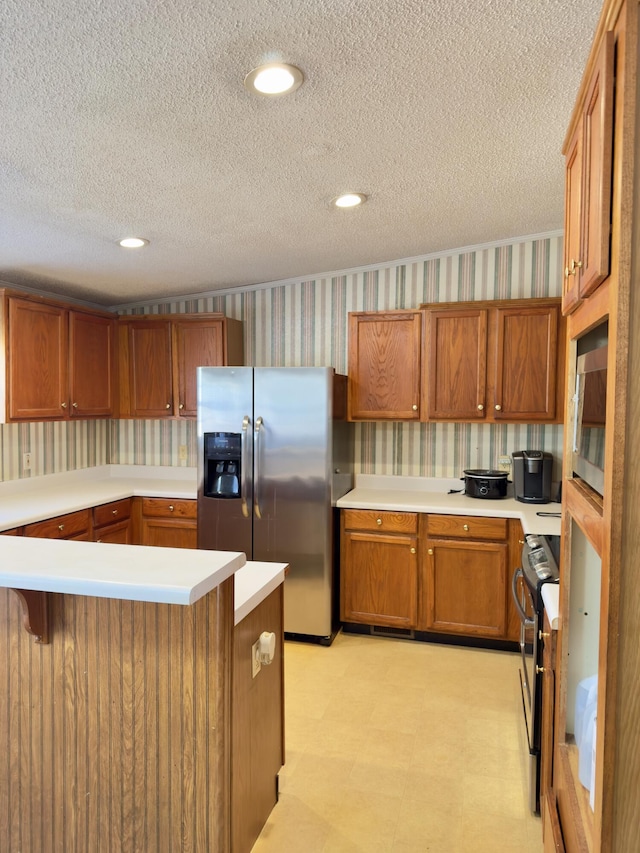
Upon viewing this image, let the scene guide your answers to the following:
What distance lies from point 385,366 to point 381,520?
99 cm

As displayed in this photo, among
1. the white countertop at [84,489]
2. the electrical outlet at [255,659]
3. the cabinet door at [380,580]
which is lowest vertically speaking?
the cabinet door at [380,580]

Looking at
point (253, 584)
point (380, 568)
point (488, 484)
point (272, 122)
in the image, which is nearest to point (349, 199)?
point (272, 122)

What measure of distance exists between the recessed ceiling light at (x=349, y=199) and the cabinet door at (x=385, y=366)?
3.42ft

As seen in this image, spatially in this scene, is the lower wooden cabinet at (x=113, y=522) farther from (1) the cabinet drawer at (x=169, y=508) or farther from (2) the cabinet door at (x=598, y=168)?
(2) the cabinet door at (x=598, y=168)

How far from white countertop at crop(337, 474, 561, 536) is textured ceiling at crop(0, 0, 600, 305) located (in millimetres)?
1612

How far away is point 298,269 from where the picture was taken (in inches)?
157

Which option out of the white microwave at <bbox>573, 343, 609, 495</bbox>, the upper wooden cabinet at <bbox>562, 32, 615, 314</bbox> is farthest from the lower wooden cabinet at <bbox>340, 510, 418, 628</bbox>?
the upper wooden cabinet at <bbox>562, 32, 615, 314</bbox>

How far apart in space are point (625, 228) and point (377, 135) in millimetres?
1422

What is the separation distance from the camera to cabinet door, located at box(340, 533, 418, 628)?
354 cm

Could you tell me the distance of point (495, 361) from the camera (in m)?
3.57

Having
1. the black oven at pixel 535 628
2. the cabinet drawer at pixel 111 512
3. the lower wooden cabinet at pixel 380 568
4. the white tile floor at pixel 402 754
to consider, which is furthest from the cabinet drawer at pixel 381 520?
the cabinet drawer at pixel 111 512

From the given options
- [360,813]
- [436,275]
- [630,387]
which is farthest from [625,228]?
[436,275]

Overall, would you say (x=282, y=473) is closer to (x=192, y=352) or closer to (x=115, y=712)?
(x=192, y=352)

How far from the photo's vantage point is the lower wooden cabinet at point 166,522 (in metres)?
3.99
